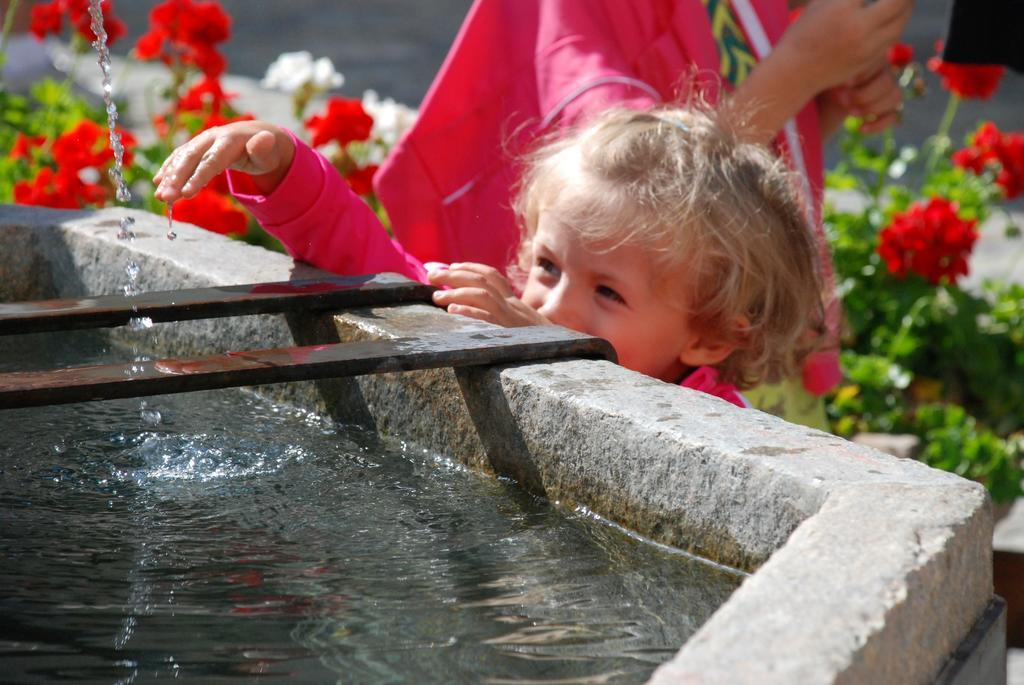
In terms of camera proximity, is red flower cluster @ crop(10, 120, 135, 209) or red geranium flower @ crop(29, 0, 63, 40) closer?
red flower cluster @ crop(10, 120, 135, 209)

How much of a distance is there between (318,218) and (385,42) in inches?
262

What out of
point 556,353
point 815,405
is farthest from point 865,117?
point 556,353

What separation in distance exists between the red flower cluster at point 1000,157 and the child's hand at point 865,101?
3.13 ft

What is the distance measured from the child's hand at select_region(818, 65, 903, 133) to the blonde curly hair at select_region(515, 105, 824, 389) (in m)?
0.61

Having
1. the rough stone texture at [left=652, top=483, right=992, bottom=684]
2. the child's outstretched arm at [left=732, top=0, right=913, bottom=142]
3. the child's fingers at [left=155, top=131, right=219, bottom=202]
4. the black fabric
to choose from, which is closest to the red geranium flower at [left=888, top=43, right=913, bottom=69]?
the black fabric

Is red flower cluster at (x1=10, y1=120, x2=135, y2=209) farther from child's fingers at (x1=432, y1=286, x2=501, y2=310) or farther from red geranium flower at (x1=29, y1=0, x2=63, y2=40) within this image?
child's fingers at (x1=432, y1=286, x2=501, y2=310)

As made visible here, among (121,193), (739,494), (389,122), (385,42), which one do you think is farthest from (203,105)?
(385,42)

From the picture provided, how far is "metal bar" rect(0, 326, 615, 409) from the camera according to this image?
1.50m

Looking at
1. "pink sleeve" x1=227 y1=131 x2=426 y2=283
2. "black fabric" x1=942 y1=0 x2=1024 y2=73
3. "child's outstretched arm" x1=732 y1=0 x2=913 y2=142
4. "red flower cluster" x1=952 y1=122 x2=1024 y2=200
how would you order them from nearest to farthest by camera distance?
1. "pink sleeve" x1=227 y1=131 x2=426 y2=283
2. "child's outstretched arm" x1=732 y1=0 x2=913 y2=142
3. "black fabric" x1=942 y1=0 x2=1024 y2=73
4. "red flower cluster" x1=952 y1=122 x2=1024 y2=200

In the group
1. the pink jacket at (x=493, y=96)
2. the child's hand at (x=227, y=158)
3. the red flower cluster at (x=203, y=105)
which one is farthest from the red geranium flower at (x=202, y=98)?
the child's hand at (x=227, y=158)

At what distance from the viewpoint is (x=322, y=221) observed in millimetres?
2287

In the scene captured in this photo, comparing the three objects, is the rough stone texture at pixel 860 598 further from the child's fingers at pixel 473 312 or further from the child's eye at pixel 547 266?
the child's eye at pixel 547 266

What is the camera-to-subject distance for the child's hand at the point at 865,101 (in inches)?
115

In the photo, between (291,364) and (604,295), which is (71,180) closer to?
(604,295)
